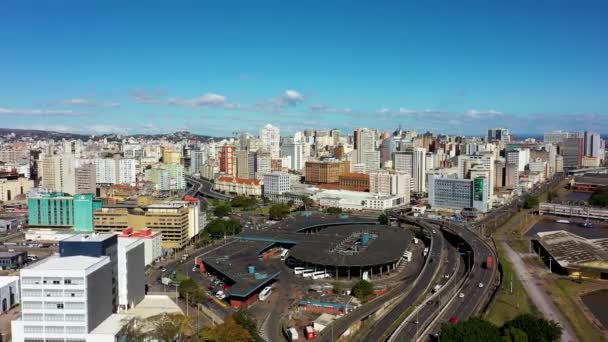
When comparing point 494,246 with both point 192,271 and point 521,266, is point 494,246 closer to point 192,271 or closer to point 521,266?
point 521,266

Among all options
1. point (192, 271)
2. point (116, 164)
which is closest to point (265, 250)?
point (192, 271)

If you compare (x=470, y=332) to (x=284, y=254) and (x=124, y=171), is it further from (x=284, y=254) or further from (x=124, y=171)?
(x=124, y=171)

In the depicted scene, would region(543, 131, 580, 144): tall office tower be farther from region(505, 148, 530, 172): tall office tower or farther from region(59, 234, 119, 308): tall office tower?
region(59, 234, 119, 308): tall office tower

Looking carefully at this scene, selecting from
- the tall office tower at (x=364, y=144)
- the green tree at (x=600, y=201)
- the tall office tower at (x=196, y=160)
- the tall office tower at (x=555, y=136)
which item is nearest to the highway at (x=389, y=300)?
the green tree at (x=600, y=201)

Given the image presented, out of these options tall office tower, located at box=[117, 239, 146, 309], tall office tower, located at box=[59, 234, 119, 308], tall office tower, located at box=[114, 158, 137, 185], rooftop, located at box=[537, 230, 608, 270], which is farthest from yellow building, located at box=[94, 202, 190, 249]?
tall office tower, located at box=[114, 158, 137, 185]

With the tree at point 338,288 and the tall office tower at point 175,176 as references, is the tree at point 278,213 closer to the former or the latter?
the tree at point 338,288

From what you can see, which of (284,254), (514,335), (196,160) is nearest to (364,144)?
(196,160)
